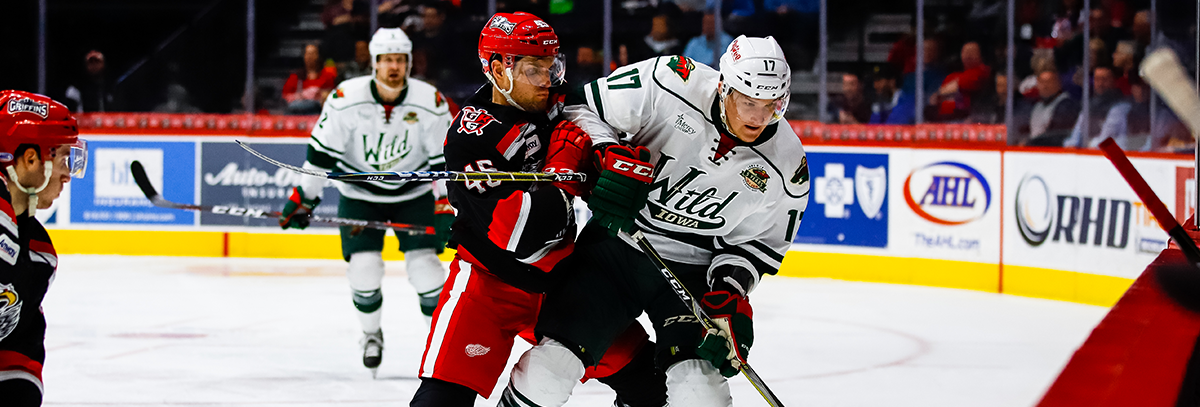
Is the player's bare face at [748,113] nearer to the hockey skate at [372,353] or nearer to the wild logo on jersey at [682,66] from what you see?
the wild logo on jersey at [682,66]

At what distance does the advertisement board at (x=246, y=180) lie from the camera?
26.9 ft

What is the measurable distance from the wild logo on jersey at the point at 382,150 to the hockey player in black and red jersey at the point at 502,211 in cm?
228

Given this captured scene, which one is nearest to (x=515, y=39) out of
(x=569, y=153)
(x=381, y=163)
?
(x=569, y=153)

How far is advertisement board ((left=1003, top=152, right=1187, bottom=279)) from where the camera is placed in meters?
5.88

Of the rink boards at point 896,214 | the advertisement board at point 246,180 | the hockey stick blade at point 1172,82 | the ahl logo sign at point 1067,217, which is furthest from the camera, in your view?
the advertisement board at point 246,180

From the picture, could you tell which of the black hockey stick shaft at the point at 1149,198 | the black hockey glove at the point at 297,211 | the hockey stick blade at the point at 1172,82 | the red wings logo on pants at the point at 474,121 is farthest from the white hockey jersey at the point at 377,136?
the hockey stick blade at the point at 1172,82

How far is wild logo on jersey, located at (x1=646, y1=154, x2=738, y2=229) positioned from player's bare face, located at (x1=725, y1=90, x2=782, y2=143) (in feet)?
0.44

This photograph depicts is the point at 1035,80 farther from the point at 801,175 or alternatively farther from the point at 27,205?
the point at 27,205

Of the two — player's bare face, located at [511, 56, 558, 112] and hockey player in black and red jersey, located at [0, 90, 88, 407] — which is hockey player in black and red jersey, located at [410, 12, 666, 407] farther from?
hockey player in black and red jersey, located at [0, 90, 88, 407]

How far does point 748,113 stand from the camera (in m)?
2.54

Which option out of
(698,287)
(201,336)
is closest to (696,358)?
(698,287)

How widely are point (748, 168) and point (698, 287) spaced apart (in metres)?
0.32

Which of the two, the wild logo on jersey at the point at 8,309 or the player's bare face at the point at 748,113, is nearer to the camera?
the wild logo on jersey at the point at 8,309

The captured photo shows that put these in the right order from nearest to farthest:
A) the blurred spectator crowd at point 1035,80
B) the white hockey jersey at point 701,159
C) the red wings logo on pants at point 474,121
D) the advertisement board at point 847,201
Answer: the red wings logo on pants at point 474,121 < the white hockey jersey at point 701,159 < the blurred spectator crowd at point 1035,80 < the advertisement board at point 847,201
